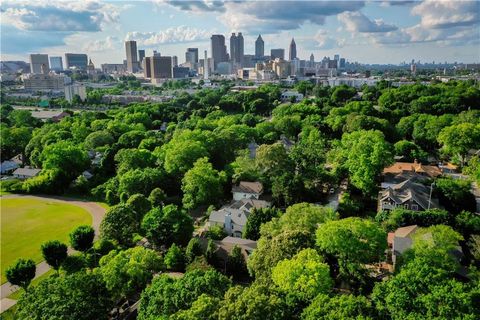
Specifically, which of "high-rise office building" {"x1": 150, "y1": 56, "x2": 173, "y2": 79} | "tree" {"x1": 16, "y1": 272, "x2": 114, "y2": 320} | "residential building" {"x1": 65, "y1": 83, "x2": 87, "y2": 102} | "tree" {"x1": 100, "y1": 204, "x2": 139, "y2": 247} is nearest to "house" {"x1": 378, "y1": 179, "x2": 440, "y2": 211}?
"tree" {"x1": 100, "y1": 204, "x2": 139, "y2": 247}

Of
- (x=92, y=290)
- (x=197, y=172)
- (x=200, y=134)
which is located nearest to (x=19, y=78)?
(x=200, y=134)

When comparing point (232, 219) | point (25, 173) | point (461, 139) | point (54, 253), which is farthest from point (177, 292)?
point (25, 173)

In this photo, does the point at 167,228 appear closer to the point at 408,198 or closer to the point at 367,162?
the point at 367,162

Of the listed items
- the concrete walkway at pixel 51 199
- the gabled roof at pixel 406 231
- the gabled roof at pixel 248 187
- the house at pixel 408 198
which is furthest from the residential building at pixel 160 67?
the gabled roof at pixel 406 231

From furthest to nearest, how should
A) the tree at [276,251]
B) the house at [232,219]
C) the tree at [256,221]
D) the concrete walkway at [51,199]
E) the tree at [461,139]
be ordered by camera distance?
1. the tree at [461,139]
2. the house at [232,219]
3. the tree at [256,221]
4. the concrete walkway at [51,199]
5. the tree at [276,251]

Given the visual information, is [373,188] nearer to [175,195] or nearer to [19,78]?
[175,195]

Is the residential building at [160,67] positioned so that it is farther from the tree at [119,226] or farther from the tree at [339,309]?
the tree at [339,309]
